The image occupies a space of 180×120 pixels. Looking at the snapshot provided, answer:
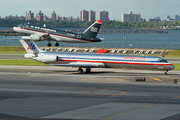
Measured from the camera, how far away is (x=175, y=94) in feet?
102

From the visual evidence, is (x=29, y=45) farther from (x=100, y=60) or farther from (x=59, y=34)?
(x=59, y=34)

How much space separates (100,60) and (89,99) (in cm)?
2112

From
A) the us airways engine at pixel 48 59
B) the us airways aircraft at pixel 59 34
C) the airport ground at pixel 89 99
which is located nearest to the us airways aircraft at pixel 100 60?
the us airways engine at pixel 48 59

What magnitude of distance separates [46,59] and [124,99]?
25065 mm

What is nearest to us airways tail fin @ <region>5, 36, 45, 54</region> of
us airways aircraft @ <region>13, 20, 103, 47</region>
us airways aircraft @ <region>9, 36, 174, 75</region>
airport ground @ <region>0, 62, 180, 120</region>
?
us airways aircraft @ <region>9, 36, 174, 75</region>

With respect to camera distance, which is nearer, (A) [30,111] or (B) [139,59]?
(A) [30,111]

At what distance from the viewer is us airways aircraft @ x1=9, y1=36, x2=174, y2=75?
47.3 metres

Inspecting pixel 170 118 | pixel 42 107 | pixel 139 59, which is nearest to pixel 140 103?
Result: pixel 170 118

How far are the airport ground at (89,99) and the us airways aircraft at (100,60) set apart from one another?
20.3 ft

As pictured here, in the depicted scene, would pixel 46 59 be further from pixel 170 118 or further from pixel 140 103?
pixel 170 118

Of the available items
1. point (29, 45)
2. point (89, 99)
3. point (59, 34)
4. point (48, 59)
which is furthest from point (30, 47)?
point (89, 99)

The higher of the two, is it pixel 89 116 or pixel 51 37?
pixel 51 37

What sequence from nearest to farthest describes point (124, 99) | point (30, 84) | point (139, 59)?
point (124, 99) < point (30, 84) < point (139, 59)

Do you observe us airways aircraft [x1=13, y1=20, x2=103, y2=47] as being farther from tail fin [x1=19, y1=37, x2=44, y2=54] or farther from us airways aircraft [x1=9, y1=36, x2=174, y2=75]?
us airways aircraft [x1=9, y1=36, x2=174, y2=75]
